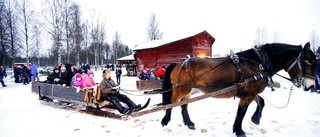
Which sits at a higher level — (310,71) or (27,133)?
(310,71)

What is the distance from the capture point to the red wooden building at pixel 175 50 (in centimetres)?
1378

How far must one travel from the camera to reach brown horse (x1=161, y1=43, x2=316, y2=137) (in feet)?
10.2

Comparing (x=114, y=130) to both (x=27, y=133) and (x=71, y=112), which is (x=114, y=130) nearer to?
(x=27, y=133)

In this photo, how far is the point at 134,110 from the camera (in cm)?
427

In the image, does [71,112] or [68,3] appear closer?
[71,112]

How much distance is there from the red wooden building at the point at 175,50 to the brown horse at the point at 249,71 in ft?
33.4

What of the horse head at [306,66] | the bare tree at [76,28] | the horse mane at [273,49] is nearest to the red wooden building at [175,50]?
the bare tree at [76,28]

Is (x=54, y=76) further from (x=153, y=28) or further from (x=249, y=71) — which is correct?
(x=153, y=28)

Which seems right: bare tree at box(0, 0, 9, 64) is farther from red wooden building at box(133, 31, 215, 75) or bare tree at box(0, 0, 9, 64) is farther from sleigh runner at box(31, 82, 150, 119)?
sleigh runner at box(31, 82, 150, 119)

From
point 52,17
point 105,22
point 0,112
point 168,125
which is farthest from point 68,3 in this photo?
point 168,125

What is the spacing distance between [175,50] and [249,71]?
11206 millimetres

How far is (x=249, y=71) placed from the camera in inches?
126

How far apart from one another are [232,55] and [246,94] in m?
0.80

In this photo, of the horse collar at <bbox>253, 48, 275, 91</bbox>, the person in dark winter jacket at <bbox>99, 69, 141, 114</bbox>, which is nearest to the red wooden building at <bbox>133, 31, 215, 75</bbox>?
the person in dark winter jacket at <bbox>99, 69, 141, 114</bbox>
